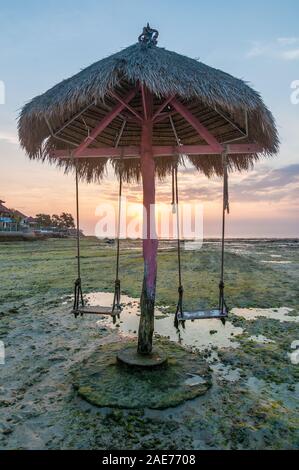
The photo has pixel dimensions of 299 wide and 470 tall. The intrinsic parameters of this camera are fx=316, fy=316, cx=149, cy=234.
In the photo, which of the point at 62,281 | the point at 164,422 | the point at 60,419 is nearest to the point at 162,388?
the point at 164,422

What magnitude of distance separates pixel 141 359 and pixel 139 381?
42cm

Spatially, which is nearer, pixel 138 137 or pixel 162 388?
pixel 162 388

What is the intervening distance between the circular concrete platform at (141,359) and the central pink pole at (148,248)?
11 centimetres

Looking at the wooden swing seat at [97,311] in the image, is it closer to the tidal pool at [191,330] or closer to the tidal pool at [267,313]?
the tidal pool at [191,330]

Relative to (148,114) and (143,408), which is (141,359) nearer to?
(143,408)

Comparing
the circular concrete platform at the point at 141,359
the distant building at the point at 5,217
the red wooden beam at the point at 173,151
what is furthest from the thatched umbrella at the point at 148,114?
the distant building at the point at 5,217

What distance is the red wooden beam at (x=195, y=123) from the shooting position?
15.6 feet

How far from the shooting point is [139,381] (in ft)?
14.2

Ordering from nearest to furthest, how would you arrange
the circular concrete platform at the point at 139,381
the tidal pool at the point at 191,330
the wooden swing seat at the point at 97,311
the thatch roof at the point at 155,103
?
the circular concrete platform at the point at 139,381, the thatch roof at the point at 155,103, the wooden swing seat at the point at 97,311, the tidal pool at the point at 191,330

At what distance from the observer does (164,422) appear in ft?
11.7

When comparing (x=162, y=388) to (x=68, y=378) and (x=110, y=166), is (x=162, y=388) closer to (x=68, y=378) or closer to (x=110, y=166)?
(x=68, y=378)

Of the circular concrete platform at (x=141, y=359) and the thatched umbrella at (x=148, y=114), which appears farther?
the circular concrete platform at (x=141, y=359)

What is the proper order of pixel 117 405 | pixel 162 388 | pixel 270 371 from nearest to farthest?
1. pixel 117 405
2. pixel 162 388
3. pixel 270 371
